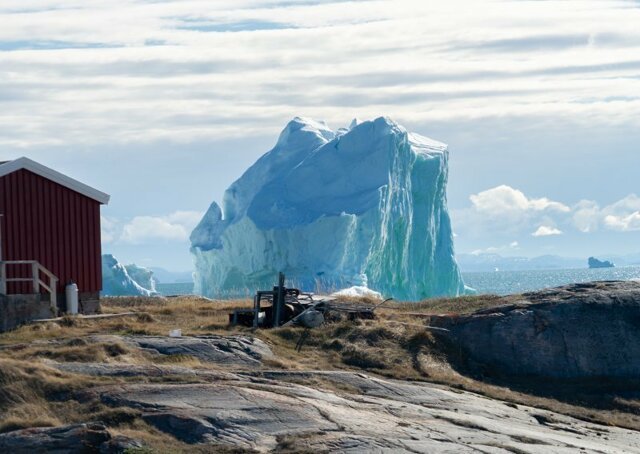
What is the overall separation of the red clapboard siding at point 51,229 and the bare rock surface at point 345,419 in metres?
8.28

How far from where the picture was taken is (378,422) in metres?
15.0

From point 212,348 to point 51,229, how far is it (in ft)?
22.3

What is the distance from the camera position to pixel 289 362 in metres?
18.9

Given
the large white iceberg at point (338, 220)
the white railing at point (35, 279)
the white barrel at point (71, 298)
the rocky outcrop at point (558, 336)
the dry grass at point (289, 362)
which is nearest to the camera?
the dry grass at point (289, 362)

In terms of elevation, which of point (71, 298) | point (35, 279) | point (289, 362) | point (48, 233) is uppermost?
point (48, 233)

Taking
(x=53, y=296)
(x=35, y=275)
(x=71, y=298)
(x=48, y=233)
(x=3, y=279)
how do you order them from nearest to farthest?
(x=3, y=279), (x=35, y=275), (x=53, y=296), (x=71, y=298), (x=48, y=233)

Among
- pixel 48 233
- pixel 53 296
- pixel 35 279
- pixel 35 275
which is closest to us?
pixel 35 279

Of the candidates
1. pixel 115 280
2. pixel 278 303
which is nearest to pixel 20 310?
pixel 278 303

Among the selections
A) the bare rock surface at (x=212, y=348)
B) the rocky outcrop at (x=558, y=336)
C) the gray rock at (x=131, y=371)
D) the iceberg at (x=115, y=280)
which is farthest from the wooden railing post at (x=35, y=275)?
the iceberg at (x=115, y=280)

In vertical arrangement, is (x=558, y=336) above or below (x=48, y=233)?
below

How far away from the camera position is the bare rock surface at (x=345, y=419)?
45.7ft

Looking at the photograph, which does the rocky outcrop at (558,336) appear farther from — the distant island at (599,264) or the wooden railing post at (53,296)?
the distant island at (599,264)

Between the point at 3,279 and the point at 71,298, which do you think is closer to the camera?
the point at 3,279

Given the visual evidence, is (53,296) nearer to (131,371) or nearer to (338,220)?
(131,371)
